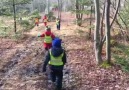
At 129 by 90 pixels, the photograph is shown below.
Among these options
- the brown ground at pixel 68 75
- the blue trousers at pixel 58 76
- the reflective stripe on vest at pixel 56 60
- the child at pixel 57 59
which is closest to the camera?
the child at pixel 57 59

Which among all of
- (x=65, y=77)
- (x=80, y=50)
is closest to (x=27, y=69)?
(x=65, y=77)

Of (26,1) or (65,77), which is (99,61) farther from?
(26,1)

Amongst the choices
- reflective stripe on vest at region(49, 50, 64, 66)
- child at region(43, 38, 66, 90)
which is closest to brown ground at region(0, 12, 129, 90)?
child at region(43, 38, 66, 90)

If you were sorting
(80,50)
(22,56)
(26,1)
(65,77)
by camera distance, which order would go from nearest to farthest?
(65,77), (22,56), (80,50), (26,1)

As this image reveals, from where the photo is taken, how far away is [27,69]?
1108 cm

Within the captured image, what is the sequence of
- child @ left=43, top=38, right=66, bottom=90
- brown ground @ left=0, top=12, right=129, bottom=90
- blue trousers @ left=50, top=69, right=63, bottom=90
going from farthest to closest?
brown ground @ left=0, top=12, right=129, bottom=90 → blue trousers @ left=50, top=69, right=63, bottom=90 → child @ left=43, top=38, right=66, bottom=90

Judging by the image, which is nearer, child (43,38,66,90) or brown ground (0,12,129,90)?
child (43,38,66,90)

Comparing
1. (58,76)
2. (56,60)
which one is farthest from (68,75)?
(56,60)

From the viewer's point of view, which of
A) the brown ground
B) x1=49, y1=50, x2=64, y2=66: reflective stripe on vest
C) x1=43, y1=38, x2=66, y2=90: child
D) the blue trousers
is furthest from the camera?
the brown ground

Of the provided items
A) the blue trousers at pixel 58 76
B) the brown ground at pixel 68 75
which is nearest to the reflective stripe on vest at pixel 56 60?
the blue trousers at pixel 58 76

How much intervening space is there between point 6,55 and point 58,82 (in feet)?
23.4

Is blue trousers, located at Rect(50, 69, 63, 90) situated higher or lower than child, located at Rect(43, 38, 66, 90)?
lower

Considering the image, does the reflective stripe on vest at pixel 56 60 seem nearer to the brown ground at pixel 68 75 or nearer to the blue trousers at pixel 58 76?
the blue trousers at pixel 58 76

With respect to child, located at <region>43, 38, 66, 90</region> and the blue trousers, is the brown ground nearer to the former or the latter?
the blue trousers
